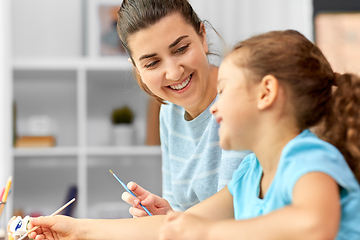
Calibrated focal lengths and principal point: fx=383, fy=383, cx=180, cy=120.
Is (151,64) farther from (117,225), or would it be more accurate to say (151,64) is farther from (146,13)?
(117,225)

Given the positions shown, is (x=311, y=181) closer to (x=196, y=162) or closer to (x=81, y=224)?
(x=81, y=224)

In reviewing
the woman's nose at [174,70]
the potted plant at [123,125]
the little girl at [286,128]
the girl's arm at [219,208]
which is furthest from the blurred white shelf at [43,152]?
the little girl at [286,128]

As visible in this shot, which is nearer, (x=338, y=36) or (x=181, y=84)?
(x=181, y=84)

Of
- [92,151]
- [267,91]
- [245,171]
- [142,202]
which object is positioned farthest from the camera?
[92,151]

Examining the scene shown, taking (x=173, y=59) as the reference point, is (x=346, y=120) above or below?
below

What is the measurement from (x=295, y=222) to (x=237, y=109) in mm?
224

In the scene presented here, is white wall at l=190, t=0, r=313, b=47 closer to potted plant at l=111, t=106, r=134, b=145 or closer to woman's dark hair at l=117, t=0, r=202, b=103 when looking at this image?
potted plant at l=111, t=106, r=134, b=145

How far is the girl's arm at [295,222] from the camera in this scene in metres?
0.50

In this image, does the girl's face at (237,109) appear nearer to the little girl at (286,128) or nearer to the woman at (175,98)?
the little girl at (286,128)

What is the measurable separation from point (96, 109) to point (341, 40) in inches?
68.2

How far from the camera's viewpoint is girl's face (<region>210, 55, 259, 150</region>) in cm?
66

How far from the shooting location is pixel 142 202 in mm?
1072

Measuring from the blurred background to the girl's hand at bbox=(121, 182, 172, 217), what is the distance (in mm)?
1240

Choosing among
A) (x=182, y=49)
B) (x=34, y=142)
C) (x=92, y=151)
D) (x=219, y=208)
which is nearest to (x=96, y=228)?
(x=219, y=208)
